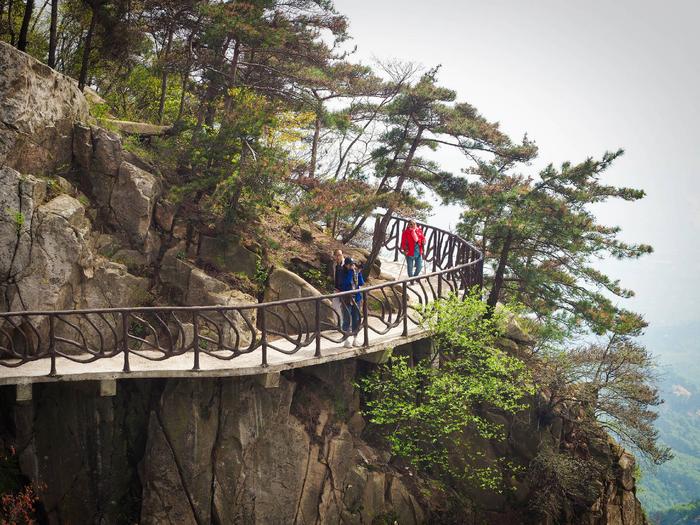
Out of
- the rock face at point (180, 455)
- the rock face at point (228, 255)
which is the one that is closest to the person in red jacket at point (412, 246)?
the rock face at point (228, 255)

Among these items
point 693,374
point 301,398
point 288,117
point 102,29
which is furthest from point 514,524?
point 693,374

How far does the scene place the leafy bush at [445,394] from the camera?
426 inches

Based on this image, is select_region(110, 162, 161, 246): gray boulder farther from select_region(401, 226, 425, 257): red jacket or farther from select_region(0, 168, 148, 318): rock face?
select_region(401, 226, 425, 257): red jacket

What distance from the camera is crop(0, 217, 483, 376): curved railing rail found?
8477mm

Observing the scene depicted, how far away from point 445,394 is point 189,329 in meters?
5.48

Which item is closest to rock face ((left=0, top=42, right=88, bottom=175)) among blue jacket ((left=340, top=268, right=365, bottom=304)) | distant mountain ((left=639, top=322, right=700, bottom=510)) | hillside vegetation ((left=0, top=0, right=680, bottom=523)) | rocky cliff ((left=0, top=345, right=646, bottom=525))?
hillside vegetation ((left=0, top=0, right=680, bottom=523))

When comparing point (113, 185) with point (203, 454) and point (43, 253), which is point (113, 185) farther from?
point (203, 454)

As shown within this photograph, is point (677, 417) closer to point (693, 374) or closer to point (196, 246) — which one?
point (693, 374)

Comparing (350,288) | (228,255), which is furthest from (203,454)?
(228,255)

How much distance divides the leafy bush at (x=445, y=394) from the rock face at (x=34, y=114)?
7883mm

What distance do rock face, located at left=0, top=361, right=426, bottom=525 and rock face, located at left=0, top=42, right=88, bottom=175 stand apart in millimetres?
4375

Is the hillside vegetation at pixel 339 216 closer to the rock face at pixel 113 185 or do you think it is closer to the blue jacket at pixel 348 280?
the rock face at pixel 113 185

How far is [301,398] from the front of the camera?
10.7m

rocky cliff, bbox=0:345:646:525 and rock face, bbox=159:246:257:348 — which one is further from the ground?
rock face, bbox=159:246:257:348
